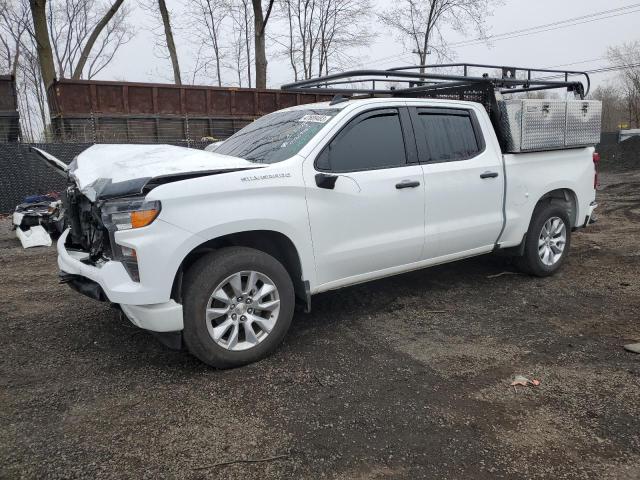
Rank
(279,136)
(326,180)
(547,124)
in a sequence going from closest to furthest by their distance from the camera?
(326,180)
(279,136)
(547,124)

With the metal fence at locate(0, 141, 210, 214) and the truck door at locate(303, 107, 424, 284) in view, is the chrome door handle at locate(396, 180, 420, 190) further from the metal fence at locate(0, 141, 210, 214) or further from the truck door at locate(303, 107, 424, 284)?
the metal fence at locate(0, 141, 210, 214)

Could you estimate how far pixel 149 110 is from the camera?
1482 centimetres

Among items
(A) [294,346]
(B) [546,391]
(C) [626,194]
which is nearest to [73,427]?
(A) [294,346]

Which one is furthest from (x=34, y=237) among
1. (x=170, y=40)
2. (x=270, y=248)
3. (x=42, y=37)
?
(x=170, y=40)

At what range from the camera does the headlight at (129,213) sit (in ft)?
10.5

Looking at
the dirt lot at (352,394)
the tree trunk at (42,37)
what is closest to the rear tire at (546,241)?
the dirt lot at (352,394)

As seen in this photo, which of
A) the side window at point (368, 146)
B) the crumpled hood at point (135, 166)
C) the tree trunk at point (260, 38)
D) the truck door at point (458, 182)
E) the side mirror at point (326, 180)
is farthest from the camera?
the tree trunk at point (260, 38)

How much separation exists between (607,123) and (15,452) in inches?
2395

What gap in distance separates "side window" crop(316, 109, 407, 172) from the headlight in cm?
128

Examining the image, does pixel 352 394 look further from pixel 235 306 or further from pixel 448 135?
pixel 448 135

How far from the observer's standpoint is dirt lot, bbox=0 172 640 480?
8.64 feet

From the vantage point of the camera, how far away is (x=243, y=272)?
11.7 ft

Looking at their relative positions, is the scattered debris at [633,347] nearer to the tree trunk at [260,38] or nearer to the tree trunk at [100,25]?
the tree trunk at [260,38]

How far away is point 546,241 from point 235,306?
369 centimetres
